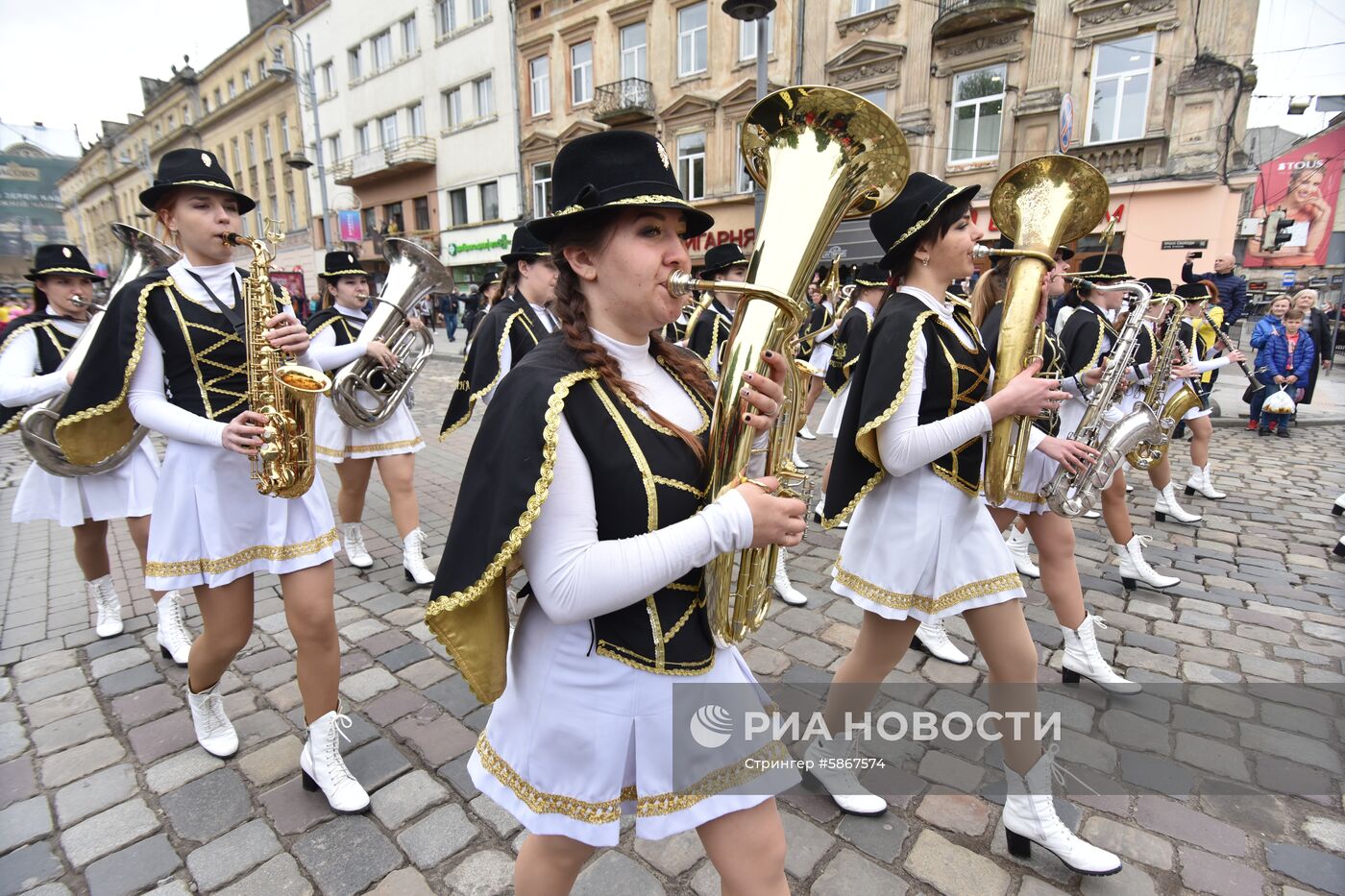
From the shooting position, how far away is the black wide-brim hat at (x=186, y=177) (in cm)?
252

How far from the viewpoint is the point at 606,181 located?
1.44 meters

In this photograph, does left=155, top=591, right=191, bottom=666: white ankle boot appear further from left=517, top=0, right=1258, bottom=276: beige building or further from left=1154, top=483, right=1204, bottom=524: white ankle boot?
left=517, top=0, right=1258, bottom=276: beige building

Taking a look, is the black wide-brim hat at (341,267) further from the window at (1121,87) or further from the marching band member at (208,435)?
the window at (1121,87)

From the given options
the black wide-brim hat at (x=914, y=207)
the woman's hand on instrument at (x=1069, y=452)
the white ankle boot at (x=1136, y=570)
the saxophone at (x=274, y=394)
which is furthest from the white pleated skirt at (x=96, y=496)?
the white ankle boot at (x=1136, y=570)

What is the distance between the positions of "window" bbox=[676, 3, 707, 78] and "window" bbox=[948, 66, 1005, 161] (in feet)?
30.3

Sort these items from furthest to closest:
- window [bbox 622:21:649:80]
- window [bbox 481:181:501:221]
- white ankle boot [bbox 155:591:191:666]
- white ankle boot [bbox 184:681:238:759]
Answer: window [bbox 481:181:501:221]
window [bbox 622:21:649:80]
white ankle boot [bbox 155:591:191:666]
white ankle boot [bbox 184:681:238:759]

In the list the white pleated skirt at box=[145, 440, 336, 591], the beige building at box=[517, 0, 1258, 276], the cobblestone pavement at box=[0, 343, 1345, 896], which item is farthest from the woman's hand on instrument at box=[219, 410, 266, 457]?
the beige building at box=[517, 0, 1258, 276]

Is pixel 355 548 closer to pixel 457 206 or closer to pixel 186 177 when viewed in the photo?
pixel 186 177

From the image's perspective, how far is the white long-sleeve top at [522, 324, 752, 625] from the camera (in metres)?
1.36

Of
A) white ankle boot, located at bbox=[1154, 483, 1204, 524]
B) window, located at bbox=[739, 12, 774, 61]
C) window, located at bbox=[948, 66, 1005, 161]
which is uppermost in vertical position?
window, located at bbox=[739, 12, 774, 61]

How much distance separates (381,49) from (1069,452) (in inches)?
1600

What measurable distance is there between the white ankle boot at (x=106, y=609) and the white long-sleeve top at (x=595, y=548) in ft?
14.1

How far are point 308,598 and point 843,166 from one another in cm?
247

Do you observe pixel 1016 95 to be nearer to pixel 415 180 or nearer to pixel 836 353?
pixel 836 353
